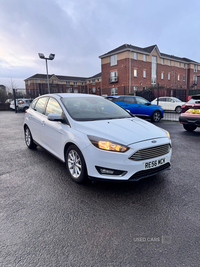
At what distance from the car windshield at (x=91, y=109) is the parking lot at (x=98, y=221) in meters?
1.26

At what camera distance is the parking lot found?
1.88 m

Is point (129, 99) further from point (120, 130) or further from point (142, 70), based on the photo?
point (142, 70)

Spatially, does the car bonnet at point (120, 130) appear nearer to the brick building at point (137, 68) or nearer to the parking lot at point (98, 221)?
the parking lot at point (98, 221)

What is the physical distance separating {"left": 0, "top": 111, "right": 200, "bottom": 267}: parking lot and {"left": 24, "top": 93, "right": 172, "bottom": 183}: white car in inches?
15.4

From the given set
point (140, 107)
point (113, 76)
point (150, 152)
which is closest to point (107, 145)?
point (150, 152)

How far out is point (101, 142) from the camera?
2875 mm

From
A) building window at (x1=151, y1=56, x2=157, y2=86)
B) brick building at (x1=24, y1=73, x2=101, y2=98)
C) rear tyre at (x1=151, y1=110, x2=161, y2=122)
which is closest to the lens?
rear tyre at (x1=151, y1=110, x2=161, y2=122)

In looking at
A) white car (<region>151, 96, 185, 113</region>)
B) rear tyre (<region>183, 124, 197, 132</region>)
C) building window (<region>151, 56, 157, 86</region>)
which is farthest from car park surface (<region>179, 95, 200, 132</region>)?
building window (<region>151, 56, 157, 86</region>)

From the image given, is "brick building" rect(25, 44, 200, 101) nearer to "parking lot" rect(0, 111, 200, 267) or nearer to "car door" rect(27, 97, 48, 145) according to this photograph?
"car door" rect(27, 97, 48, 145)

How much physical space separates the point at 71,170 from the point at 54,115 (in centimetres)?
110

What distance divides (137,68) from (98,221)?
120 ft

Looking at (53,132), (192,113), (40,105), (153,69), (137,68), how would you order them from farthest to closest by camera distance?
(153,69) < (137,68) < (192,113) < (40,105) < (53,132)

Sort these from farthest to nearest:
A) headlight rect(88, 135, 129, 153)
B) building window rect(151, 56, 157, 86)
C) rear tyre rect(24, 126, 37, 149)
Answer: building window rect(151, 56, 157, 86) → rear tyre rect(24, 126, 37, 149) → headlight rect(88, 135, 129, 153)

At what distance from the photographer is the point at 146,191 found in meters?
3.16
